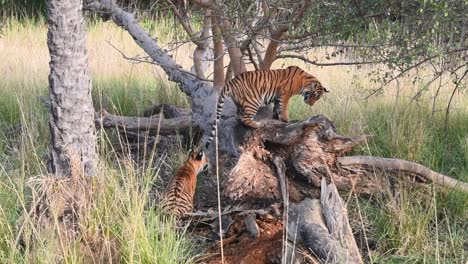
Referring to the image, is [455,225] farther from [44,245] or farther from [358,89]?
[358,89]

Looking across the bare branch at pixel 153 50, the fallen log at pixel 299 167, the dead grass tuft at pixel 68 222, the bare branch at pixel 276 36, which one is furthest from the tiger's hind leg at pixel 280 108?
the dead grass tuft at pixel 68 222

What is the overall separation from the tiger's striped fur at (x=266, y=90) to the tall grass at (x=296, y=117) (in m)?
0.45

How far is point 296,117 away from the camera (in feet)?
24.3

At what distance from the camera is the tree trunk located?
174 inches

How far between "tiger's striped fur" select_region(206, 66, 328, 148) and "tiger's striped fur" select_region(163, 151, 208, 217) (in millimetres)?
446

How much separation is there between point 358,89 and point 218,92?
225 cm

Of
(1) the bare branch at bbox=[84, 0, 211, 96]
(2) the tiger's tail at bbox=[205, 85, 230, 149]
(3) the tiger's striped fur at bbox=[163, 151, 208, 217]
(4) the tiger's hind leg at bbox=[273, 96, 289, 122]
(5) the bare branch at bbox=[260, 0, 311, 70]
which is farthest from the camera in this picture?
(1) the bare branch at bbox=[84, 0, 211, 96]

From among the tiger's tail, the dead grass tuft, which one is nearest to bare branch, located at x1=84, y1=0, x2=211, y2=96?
the tiger's tail

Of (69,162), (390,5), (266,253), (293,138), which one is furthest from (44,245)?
(390,5)

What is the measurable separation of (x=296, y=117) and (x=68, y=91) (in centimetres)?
332

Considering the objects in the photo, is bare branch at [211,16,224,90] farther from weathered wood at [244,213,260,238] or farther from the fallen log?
weathered wood at [244,213,260,238]

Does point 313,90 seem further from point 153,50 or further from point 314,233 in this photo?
point 314,233

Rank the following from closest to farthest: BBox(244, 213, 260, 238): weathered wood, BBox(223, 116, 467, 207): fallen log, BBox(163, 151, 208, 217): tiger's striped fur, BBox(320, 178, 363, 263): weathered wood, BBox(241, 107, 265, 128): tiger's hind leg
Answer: BBox(320, 178, 363, 263): weathered wood
BBox(244, 213, 260, 238): weathered wood
BBox(163, 151, 208, 217): tiger's striped fur
BBox(223, 116, 467, 207): fallen log
BBox(241, 107, 265, 128): tiger's hind leg

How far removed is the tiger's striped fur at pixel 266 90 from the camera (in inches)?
243
